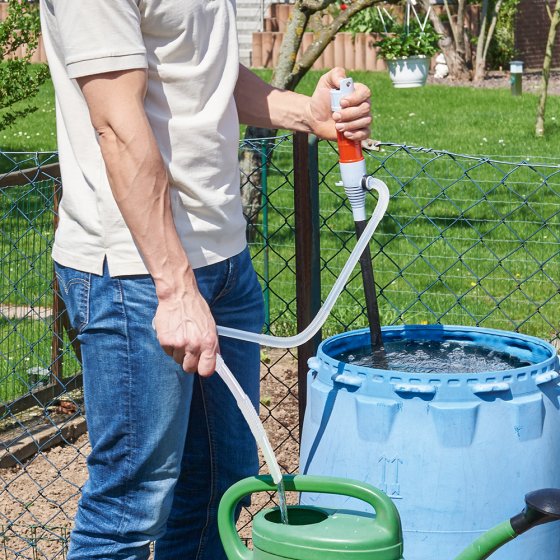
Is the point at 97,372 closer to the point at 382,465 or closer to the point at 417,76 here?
the point at 382,465

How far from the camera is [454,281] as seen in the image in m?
5.48

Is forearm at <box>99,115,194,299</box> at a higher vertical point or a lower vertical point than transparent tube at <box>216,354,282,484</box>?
higher

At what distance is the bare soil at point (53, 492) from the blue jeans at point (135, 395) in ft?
3.18

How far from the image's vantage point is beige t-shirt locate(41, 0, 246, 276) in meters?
1.84

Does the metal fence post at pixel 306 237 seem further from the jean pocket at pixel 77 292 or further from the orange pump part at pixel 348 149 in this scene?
the jean pocket at pixel 77 292

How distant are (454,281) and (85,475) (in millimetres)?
2401

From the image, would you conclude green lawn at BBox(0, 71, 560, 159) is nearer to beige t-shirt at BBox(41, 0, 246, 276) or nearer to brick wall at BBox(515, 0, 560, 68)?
brick wall at BBox(515, 0, 560, 68)

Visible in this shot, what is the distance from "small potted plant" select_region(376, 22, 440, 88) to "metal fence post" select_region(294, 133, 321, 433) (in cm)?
804

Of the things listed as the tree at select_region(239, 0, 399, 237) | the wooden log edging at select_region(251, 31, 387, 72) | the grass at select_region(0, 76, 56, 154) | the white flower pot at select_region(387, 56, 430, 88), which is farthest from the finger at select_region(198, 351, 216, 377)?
the wooden log edging at select_region(251, 31, 387, 72)

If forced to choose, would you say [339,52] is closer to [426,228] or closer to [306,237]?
[426,228]

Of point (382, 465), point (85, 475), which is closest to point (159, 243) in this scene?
point (382, 465)

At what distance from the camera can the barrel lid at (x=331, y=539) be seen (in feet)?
5.14

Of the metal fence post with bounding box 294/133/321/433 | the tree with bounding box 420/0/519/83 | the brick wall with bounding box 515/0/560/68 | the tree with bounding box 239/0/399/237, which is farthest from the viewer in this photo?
the brick wall with bounding box 515/0/560/68

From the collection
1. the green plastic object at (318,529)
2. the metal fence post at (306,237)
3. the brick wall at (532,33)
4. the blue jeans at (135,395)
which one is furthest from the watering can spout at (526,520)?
the brick wall at (532,33)
